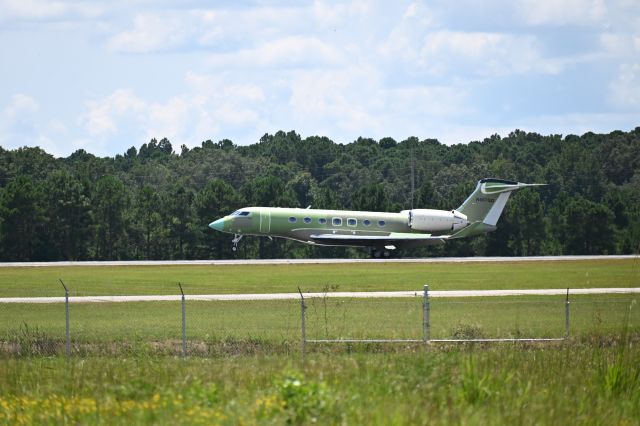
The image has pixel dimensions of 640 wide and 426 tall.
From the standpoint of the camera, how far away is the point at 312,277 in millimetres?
49344

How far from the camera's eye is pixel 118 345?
24.5 meters

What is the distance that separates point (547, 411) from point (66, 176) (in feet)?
261

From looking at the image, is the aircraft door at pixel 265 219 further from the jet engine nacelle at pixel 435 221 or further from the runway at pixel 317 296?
the runway at pixel 317 296

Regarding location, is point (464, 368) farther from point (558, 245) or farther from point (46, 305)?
point (558, 245)

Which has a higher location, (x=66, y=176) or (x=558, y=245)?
(x=66, y=176)

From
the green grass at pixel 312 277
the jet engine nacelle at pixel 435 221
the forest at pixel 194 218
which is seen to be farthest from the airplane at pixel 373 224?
the forest at pixel 194 218

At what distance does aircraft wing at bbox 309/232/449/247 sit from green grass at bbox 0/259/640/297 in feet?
20.3

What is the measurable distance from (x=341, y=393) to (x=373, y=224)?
5318cm

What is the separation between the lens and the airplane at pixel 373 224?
2534 inches

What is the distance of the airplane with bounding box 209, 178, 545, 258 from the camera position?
64.4m

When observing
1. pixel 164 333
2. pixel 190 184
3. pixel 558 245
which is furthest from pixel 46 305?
pixel 190 184

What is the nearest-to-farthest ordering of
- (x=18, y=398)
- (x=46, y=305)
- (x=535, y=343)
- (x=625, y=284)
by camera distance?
(x=18, y=398) < (x=535, y=343) < (x=46, y=305) < (x=625, y=284)

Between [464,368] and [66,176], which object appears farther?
[66,176]

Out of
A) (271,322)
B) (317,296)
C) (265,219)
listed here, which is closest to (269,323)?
(271,322)
